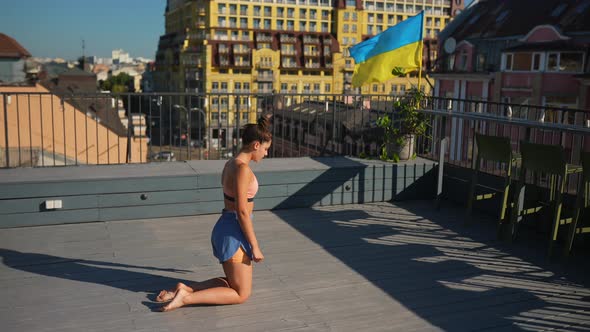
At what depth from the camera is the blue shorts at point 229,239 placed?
13.3 ft

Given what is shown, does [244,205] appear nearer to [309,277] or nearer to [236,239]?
[236,239]

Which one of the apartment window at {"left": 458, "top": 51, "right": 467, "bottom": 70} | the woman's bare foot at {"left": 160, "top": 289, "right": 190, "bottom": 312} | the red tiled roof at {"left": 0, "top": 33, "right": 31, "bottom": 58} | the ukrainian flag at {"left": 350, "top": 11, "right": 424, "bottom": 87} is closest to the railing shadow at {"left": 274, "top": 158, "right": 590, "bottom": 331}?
the woman's bare foot at {"left": 160, "top": 289, "right": 190, "bottom": 312}

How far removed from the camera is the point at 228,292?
4.18 m

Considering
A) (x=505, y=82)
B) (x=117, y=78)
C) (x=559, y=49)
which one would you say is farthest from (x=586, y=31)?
(x=117, y=78)

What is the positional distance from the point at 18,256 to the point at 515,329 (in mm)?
4376

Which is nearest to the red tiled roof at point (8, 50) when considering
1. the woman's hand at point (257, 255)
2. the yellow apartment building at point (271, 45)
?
the yellow apartment building at point (271, 45)

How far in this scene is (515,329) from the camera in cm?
398

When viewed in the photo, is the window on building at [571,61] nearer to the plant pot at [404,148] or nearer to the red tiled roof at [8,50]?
the plant pot at [404,148]

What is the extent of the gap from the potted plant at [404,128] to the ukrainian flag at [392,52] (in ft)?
1.50

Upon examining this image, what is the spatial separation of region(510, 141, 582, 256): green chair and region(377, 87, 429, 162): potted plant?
2.41 meters

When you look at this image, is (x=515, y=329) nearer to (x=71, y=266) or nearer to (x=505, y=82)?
(x=71, y=266)

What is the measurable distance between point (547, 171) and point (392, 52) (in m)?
3.77

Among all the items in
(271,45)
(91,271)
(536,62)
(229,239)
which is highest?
(271,45)

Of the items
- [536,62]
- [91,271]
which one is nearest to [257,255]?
[91,271]
